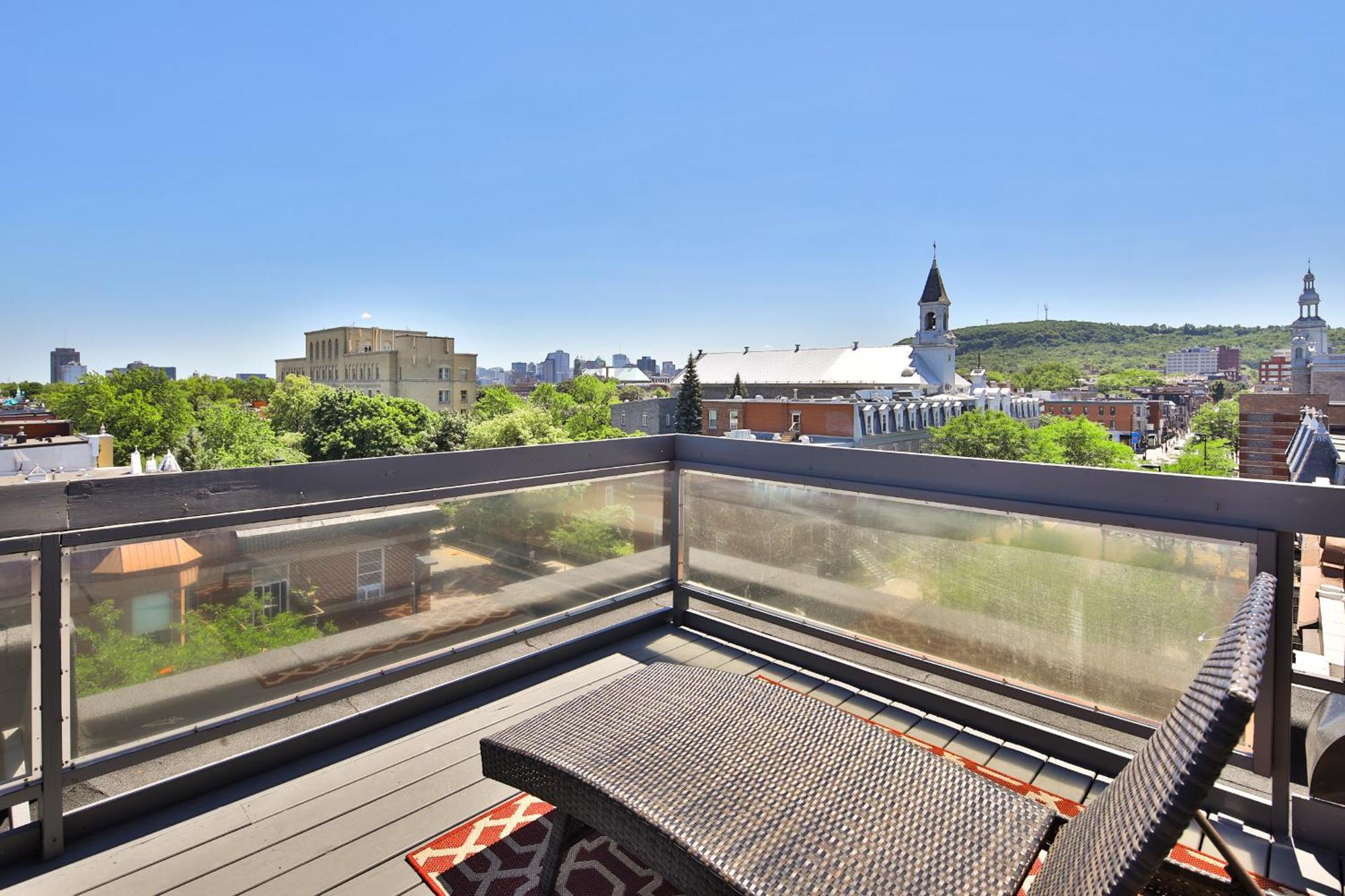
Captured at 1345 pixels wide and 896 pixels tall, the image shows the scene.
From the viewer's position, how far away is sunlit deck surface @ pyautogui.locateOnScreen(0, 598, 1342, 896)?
153cm

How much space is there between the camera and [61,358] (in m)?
113

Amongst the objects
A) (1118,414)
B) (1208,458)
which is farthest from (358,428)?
(1118,414)

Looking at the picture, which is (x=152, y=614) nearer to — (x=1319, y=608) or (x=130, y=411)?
(x=1319, y=608)

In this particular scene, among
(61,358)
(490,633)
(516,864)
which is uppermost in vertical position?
(61,358)

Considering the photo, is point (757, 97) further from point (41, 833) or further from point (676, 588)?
point (41, 833)

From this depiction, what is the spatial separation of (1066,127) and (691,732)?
47.7m

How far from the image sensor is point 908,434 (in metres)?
46.6

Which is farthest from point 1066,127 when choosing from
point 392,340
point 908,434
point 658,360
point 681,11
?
point 658,360

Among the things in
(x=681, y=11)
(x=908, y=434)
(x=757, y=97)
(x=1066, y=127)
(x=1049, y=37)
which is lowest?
(x=908, y=434)

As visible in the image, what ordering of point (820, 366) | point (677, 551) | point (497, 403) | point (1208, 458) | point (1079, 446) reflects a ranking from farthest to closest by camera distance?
point (820, 366) → point (497, 403) → point (1208, 458) → point (1079, 446) → point (677, 551)

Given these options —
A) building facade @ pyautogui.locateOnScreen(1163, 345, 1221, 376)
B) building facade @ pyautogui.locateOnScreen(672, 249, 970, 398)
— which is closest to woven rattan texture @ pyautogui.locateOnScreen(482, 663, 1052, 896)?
building facade @ pyautogui.locateOnScreen(672, 249, 970, 398)

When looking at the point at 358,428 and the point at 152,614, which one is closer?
the point at 152,614

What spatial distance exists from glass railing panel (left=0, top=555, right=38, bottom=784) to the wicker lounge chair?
3.51 ft

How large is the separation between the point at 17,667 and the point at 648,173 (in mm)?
49905
